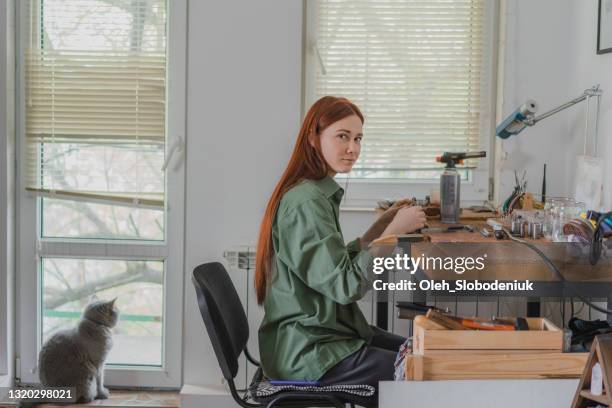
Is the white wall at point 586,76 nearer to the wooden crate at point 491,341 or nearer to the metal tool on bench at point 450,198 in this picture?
the metal tool on bench at point 450,198

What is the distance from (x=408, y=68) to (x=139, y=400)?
1.67 meters

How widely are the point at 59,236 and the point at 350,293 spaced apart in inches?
69.0

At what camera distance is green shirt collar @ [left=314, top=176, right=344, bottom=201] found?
1932 mm

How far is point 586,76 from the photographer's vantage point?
2.79m

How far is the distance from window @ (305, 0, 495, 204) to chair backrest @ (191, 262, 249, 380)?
1095 mm

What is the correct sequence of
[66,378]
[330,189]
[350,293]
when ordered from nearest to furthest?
[350,293], [330,189], [66,378]

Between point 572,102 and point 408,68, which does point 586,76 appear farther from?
point 408,68

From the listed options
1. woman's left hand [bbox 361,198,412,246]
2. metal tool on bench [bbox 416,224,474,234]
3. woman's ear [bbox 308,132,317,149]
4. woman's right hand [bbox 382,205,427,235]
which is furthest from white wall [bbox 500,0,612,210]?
woman's ear [bbox 308,132,317,149]

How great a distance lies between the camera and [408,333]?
3.08 metres

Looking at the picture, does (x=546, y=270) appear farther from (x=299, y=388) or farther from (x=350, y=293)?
(x=299, y=388)

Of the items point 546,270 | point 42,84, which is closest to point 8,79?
point 42,84

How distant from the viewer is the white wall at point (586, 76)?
257 centimetres

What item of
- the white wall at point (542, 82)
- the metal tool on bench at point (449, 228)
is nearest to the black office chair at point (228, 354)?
the metal tool on bench at point (449, 228)

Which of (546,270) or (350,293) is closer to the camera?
(350,293)
